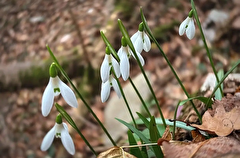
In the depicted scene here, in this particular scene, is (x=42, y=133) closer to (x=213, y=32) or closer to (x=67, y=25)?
(x=67, y=25)

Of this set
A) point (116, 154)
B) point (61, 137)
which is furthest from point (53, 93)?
point (116, 154)

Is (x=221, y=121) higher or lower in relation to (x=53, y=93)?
lower

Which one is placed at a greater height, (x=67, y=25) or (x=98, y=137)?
(x=67, y=25)

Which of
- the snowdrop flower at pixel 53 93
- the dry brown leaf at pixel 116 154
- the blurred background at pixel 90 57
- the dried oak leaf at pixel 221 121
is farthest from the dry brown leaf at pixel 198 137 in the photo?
the blurred background at pixel 90 57

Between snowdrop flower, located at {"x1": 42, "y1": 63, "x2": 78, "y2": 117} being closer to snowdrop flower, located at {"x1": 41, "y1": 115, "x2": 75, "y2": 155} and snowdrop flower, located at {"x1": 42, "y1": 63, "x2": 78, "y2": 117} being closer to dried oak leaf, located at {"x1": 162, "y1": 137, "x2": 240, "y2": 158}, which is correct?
snowdrop flower, located at {"x1": 41, "y1": 115, "x2": 75, "y2": 155}

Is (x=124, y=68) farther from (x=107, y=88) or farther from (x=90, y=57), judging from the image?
(x=90, y=57)

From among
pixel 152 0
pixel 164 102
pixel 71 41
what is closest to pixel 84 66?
pixel 71 41

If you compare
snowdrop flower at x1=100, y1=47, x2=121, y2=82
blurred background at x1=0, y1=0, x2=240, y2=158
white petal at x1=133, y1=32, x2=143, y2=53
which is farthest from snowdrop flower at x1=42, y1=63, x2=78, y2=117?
blurred background at x1=0, y1=0, x2=240, y2=158
